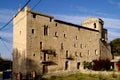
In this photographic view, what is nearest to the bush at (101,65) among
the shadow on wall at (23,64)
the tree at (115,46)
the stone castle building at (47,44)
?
the stone castle building at (47,44)

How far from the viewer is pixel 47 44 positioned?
157 ft

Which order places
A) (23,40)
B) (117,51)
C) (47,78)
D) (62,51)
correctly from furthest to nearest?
(117,51) < (62,51) < (23,40) < (47,78)

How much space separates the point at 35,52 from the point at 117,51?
36223 millimetres

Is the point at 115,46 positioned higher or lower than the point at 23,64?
higher

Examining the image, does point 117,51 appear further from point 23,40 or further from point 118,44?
point 23,40

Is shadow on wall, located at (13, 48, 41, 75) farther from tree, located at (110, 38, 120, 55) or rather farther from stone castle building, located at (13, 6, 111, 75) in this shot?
tree, located at (110, 38, 120, 55)

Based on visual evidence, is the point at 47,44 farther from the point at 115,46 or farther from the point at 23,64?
the point at 115,46

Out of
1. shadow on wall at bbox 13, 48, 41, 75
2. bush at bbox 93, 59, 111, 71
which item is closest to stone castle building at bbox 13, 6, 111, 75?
shadow on wall at bbox 13, 48, 41, 75

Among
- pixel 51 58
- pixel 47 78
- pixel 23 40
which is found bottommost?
pixel 47 78

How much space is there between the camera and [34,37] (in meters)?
46.2

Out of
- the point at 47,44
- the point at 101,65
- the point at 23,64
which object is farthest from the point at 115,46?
the point at 23,64

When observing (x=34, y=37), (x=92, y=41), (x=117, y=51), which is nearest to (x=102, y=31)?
(x=92, y=41)

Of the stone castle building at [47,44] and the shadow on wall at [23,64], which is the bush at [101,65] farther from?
the shadow on wall at [23,64]

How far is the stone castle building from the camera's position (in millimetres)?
45438
